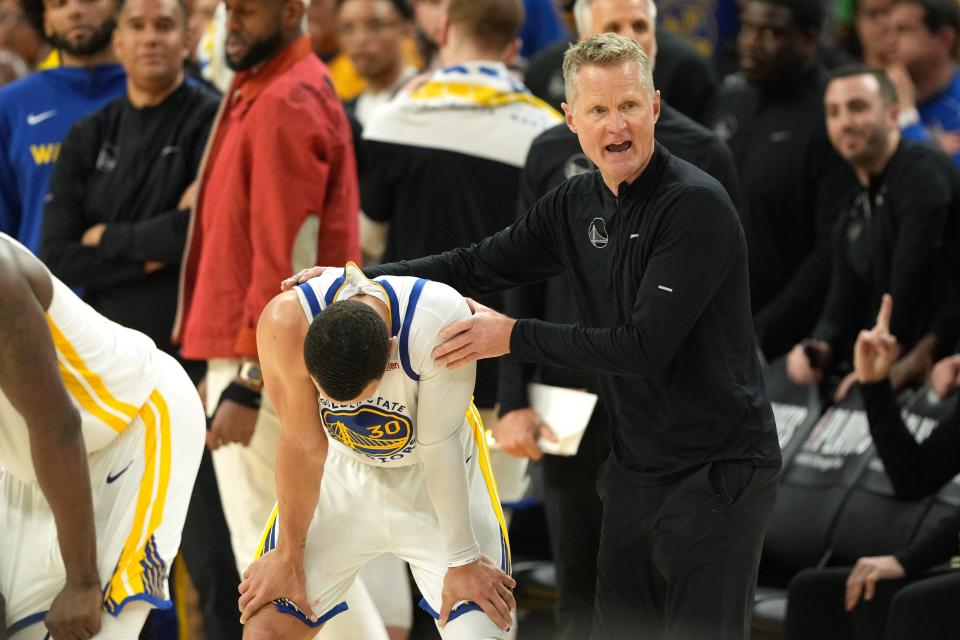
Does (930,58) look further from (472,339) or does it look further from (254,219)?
(472,339)

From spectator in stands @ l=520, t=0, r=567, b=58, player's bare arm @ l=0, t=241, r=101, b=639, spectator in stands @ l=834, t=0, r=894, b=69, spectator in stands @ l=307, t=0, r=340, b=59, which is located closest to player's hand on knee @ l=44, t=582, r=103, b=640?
player's bare arm @ l=0, t=241, r=101, b=639

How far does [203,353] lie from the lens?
4523mm

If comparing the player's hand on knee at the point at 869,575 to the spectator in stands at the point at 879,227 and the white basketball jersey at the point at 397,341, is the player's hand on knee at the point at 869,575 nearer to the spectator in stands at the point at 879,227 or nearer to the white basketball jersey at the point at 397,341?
the spectator in stands at the point at 879,227

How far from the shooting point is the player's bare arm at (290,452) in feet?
11.0

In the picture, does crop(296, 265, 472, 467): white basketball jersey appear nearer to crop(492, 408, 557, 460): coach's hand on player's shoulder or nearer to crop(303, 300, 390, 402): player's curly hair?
crop(303, 300, 390, 402): player's curly hair

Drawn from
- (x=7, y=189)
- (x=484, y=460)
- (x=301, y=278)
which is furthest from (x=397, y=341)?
(x=7, y=189)

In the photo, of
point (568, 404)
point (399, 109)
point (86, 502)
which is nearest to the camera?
point (86, 502)

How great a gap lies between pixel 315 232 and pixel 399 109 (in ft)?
2.35

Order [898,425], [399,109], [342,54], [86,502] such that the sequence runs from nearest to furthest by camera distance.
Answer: [86,502], [898,425], [399,109], [342,54]

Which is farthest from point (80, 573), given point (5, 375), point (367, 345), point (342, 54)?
point (342, 54)

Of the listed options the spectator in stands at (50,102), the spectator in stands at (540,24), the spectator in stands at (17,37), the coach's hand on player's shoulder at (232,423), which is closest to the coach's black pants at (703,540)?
the coach's hand on player's shoulder at (232,423)

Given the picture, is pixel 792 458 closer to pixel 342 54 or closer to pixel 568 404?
pixel 568 404

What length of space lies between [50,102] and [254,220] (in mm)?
1441

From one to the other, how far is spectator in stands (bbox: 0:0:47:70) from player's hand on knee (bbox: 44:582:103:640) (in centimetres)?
600
